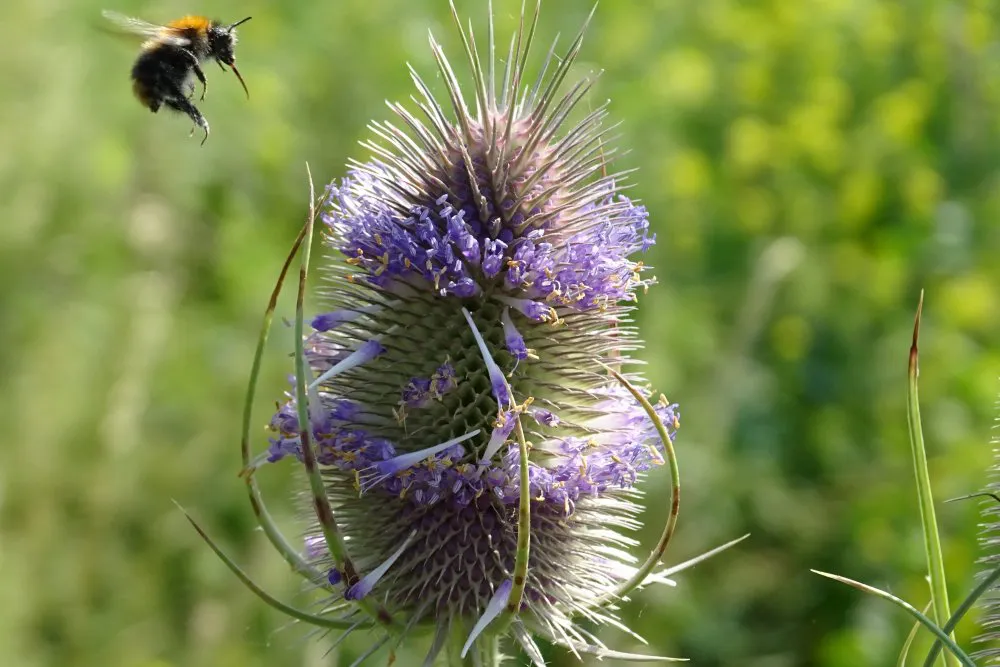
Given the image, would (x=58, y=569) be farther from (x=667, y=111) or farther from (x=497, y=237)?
(x=667, y=111)

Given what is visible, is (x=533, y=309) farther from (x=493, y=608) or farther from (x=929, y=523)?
(x=929, y=523)

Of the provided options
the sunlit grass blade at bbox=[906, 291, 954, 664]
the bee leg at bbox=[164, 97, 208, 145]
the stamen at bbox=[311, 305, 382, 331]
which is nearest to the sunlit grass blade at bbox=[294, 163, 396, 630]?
the stamen at bbox=[311, 305, 382, 331]

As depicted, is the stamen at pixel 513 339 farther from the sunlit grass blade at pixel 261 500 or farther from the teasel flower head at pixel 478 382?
the sunlit grass blade at pixel 261 500

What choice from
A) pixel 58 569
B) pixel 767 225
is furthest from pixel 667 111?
pixel 58 569

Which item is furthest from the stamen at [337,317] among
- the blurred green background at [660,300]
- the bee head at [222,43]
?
the blurred green background at [660,300]

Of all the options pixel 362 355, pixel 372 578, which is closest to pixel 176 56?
pixel 362 355
